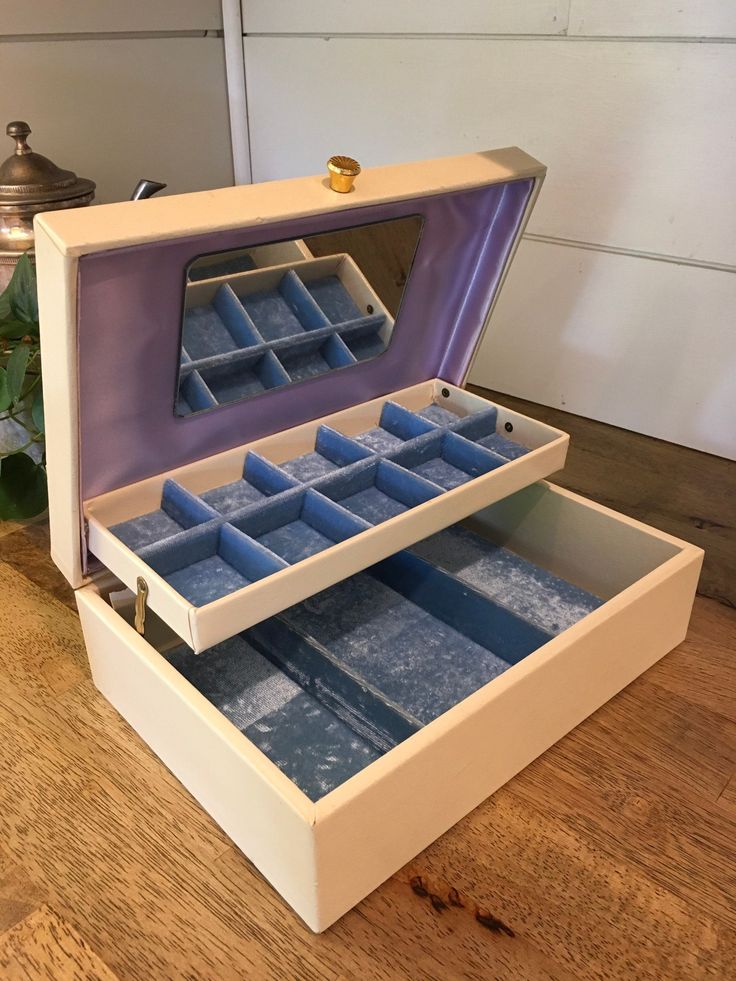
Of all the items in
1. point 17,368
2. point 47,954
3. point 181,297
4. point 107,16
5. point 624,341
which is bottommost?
point 47,954

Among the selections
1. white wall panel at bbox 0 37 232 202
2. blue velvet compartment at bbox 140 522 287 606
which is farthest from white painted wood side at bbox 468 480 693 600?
white wall panel at bbox 0 37 232 202

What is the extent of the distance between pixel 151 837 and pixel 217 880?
7 cm

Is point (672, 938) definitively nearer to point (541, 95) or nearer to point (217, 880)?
point (217, 880)

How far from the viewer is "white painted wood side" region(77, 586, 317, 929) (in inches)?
21.2

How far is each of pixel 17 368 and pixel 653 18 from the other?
85cm

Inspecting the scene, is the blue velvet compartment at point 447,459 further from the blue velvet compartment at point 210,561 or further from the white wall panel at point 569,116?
the white wall panel at point 569,116

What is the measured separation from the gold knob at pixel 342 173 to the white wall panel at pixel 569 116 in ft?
1.94

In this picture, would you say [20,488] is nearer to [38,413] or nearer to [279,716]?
[38,413]

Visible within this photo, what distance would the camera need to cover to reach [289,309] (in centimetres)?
82

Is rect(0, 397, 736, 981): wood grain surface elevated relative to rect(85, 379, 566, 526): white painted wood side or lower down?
lower down

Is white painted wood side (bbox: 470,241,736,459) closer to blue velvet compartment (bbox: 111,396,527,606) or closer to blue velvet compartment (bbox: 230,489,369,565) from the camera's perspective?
blue velvet compartment (bbox: 111,396,527,606)

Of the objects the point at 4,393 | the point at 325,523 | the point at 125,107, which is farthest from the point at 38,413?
the point at 125,107

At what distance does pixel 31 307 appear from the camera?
2.76 feet

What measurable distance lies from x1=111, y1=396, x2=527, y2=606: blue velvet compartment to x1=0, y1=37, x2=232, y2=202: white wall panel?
76 cm
